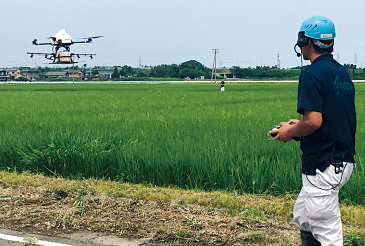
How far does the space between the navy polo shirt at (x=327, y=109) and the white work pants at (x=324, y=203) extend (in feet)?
0.21

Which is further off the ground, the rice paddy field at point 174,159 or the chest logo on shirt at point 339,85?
the chest logo on shirt at point 339,85

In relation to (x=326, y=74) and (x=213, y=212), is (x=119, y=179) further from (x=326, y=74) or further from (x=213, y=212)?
(x=326, y=74)

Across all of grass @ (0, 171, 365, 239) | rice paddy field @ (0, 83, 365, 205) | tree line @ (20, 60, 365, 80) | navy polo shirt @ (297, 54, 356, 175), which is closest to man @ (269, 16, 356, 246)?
navy polo shirt @ (297, 54, 356, 175)

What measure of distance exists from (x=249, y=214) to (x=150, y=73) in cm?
17481

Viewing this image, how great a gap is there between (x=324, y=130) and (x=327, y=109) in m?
0.16

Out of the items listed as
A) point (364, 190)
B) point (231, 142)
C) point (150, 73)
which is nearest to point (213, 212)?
point (364, 190)

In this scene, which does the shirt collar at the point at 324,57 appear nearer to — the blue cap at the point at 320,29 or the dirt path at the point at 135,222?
the blue cap at the point at 320,29

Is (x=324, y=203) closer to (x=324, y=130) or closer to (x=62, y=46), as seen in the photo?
(x=324, y=130)

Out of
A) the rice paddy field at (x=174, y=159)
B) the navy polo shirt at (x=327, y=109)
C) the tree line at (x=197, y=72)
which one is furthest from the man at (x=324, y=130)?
the tree line at (x=197, y=72)

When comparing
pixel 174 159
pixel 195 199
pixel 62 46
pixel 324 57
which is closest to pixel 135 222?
pixel 195 199

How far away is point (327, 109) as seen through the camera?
3805 millimetres

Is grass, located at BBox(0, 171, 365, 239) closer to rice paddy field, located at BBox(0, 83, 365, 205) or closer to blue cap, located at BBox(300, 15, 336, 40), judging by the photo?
rice paddy field, located at BBox(0, 83, 365, 205)

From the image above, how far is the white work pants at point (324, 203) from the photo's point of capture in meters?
3.84

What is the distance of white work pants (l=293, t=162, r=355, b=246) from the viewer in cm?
384
